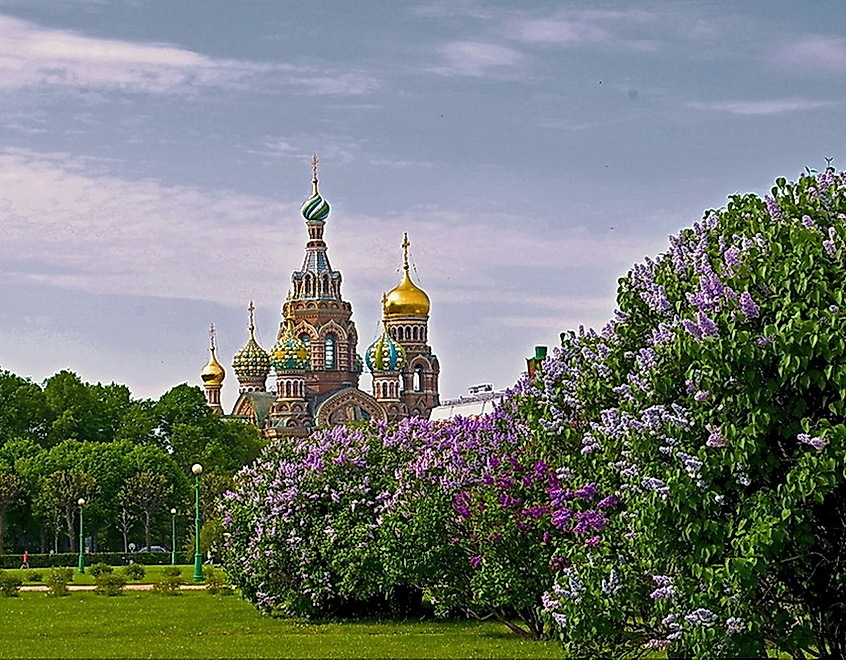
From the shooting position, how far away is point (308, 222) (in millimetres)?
117812

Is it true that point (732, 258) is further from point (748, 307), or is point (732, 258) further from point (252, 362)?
point (252, 362)

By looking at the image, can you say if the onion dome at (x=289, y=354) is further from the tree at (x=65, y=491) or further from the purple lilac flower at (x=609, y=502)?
the purple lilac flower at (x=609, y=502)

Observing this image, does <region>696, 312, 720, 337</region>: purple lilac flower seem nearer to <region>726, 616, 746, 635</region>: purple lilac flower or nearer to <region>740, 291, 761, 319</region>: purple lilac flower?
<region>740, 291, 761, 319</region>: purple lilac flower

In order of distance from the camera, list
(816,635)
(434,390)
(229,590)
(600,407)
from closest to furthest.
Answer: (816,635)
(600,407)
(229,590)
(434,390)

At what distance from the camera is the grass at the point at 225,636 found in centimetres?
1947

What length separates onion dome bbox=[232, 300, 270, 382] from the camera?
11512cm

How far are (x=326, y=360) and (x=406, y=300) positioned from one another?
25.1 ft

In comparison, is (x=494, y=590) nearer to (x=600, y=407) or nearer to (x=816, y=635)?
(x=600, y=407)

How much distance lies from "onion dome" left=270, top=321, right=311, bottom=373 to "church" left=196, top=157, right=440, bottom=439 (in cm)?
7

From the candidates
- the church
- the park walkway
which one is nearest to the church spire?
the church

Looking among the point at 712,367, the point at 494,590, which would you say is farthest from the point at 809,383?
the point at 494,590

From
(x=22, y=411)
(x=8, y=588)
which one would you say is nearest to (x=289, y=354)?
(x=22, y=411)

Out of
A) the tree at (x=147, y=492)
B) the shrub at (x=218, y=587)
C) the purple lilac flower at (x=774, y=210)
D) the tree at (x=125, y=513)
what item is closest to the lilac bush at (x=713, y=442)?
the purple lilac flower at (x=774, y=210)

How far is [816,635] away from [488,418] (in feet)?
29.7
